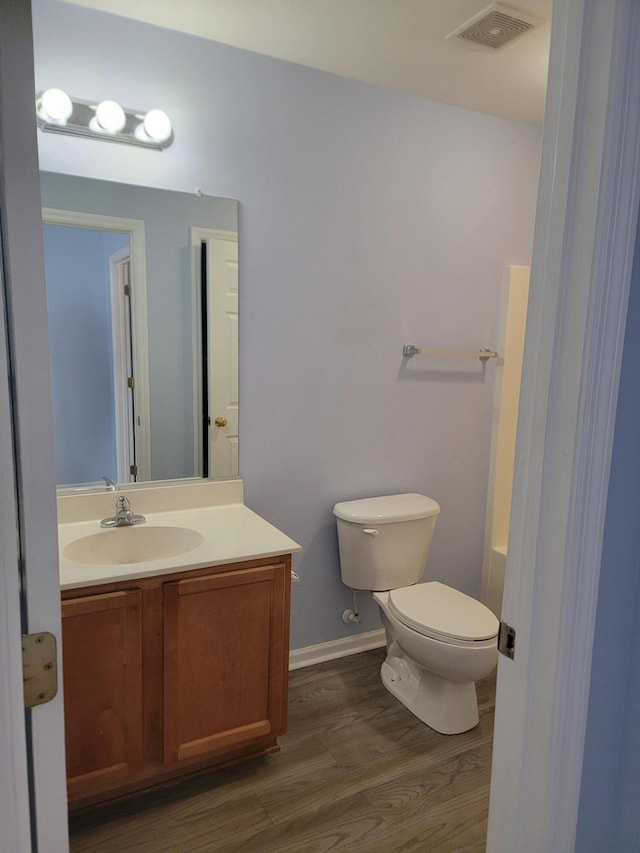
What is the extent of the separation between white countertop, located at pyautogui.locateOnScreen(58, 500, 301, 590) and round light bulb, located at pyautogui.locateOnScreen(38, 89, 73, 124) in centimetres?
131

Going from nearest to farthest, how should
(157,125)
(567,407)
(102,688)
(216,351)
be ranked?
1. (567,407)
2. (102,688)
3. (157,125)
4. (216,351)

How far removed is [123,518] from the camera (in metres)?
2.00

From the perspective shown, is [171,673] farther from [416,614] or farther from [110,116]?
[110,116]

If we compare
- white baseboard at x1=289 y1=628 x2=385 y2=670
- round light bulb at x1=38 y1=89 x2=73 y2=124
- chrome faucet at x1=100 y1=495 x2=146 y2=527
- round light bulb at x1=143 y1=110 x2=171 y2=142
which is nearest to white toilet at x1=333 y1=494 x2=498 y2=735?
white baseboard at x1=289 y1=628 x2=385 y2=670

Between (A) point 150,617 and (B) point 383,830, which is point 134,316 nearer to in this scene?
(A) point 150,617

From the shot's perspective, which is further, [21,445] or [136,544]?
[136,544]

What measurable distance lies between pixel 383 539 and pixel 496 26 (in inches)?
74.6

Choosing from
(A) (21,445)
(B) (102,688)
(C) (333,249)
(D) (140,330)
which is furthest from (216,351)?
(A) (21,445)

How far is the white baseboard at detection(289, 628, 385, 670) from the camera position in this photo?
8.52ft

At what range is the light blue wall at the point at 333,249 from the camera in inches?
79.6

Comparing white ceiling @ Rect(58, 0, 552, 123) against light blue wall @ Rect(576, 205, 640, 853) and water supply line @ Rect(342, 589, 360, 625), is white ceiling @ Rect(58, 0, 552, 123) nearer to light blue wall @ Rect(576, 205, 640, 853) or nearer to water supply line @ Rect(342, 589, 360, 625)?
light blue wall @ Rect(576, 205, 640, 853)

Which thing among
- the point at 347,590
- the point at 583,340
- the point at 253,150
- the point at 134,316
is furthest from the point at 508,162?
the point at 583,340

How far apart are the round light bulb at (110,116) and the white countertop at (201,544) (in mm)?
1298

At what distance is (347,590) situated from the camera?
2.68m
